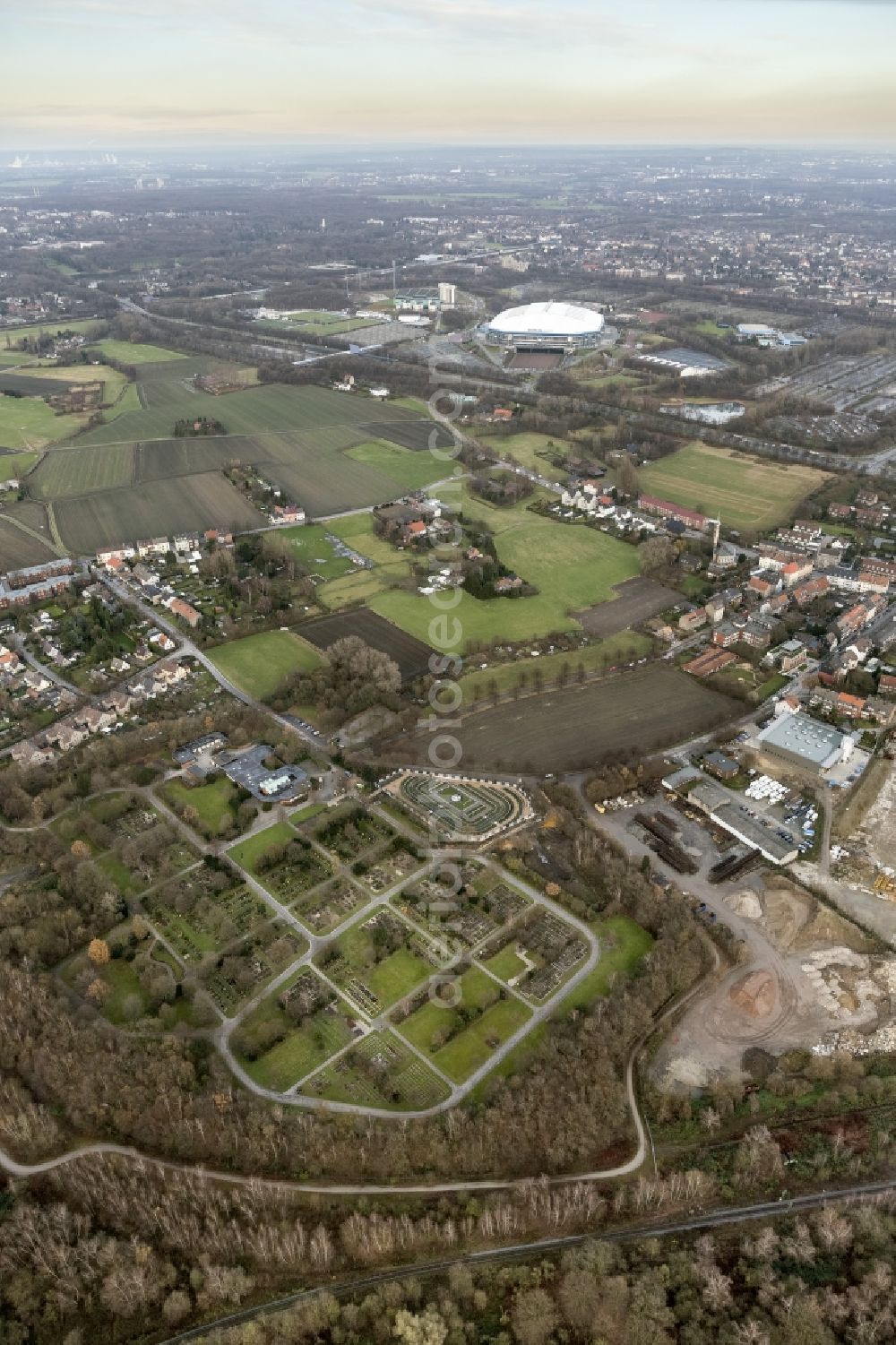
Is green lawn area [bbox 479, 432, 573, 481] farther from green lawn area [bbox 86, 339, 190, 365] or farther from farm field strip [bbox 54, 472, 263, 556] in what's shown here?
green lawn area [bbox 86, 339, 190, 365]

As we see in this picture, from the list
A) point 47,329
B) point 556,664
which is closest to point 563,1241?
point 556,664

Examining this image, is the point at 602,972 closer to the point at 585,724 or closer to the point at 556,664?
the point at 585,724

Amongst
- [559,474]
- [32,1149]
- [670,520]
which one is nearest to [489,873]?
[32,1149]

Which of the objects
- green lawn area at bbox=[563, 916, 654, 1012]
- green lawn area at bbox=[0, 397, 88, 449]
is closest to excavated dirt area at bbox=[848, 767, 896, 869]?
green lawn area at bbox=[563, 916, 654, 1012]

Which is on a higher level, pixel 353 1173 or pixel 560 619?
pixel 560 619

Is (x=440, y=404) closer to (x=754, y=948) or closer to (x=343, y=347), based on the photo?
(x=343, y=347)
